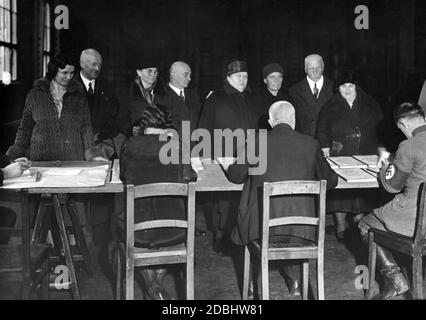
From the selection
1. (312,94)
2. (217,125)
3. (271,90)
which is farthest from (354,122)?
(217,125)

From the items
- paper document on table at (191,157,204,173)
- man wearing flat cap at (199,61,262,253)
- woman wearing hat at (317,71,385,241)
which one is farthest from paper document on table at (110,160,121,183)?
woman wearing hat at (317,71,385,241)

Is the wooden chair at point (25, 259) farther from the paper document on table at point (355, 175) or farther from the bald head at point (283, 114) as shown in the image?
the paper document on table at point (355, 175)

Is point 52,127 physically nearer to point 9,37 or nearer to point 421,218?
point 421,218

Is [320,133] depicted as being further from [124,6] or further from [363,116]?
[124,6]

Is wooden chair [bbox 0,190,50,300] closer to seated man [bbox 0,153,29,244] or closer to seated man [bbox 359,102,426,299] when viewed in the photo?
seated man [bbox 0,153,29,244]

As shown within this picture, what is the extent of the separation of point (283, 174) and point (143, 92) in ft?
8.97

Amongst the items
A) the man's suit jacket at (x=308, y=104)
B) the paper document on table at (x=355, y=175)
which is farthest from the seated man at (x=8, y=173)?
the man's suit jacket at (x=308, y=104)

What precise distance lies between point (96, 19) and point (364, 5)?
529 cm

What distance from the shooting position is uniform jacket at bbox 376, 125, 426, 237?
4.07m

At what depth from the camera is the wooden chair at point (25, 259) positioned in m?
3.79

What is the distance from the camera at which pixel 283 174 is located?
4.15 meters

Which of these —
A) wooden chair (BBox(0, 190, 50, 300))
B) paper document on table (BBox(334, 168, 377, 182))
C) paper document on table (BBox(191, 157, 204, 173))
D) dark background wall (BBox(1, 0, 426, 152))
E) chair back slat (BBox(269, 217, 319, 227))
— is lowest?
wooden chair (BBox(0, 190, 50, 300))

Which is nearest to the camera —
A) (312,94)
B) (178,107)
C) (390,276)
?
(390,276)

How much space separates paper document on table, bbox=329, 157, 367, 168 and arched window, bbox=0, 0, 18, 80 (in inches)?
A: 180
